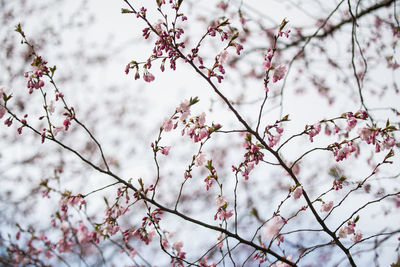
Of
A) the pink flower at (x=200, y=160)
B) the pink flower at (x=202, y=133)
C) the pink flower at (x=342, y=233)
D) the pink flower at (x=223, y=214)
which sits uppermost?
the pink flower at (x=202, y=133)

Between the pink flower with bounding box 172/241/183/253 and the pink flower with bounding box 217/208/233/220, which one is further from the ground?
the pink flower with bounding box 172/241/183/253

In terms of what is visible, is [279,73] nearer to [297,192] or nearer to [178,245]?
[297,192]

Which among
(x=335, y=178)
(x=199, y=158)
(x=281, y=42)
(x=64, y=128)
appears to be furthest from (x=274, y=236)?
(x=281, y=42)

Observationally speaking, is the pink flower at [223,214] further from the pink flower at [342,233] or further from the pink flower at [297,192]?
the pink flower at [342,233]

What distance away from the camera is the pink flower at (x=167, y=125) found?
1.99 meters

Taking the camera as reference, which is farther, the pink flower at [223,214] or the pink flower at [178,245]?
the pink flower at [178,245]

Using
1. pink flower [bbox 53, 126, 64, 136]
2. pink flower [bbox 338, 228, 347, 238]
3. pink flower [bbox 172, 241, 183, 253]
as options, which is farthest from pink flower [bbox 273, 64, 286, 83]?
pink flower [bbox 172, 241, 183, 253]

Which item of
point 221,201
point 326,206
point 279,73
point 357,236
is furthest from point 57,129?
point 357,236

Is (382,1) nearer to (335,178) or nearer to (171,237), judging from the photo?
(335,178)

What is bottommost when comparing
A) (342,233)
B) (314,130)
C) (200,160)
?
(342,233)

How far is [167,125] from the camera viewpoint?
2.02 m

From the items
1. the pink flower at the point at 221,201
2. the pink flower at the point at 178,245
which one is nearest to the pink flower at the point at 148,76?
the pink flower at the point at 221,201

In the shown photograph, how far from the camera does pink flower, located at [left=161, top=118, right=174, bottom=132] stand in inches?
78.5

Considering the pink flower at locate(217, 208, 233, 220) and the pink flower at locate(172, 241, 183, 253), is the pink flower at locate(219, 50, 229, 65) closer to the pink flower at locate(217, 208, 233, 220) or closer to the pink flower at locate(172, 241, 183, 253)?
the pink flower at locate(217, 208, 233, 220)
